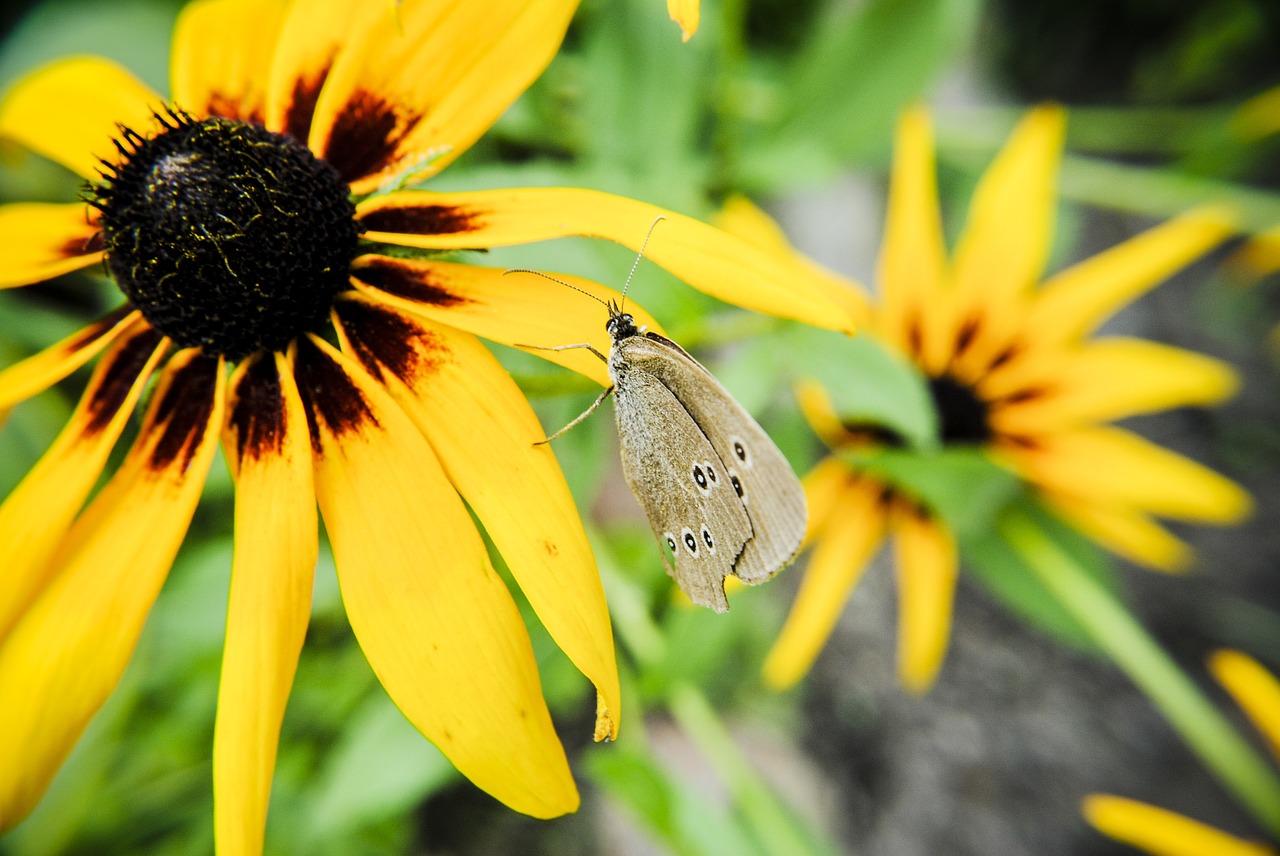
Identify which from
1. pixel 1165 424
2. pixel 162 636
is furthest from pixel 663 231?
pixel 1165 424

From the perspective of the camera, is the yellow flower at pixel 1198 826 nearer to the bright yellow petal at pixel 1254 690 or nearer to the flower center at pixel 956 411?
the bright yellow petal at pixel 1254 690

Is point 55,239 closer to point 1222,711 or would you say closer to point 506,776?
point 506,776

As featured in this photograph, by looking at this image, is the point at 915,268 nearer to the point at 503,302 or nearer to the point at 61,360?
the point at 503,302

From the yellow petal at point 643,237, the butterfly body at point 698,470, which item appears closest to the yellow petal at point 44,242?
the yellow petal at point 643,237

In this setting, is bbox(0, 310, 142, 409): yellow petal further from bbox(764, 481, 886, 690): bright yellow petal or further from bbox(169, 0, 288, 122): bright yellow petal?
bbox(764, 481, 886, 690): bright yellow petal

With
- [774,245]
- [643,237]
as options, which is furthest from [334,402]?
[774,245]
